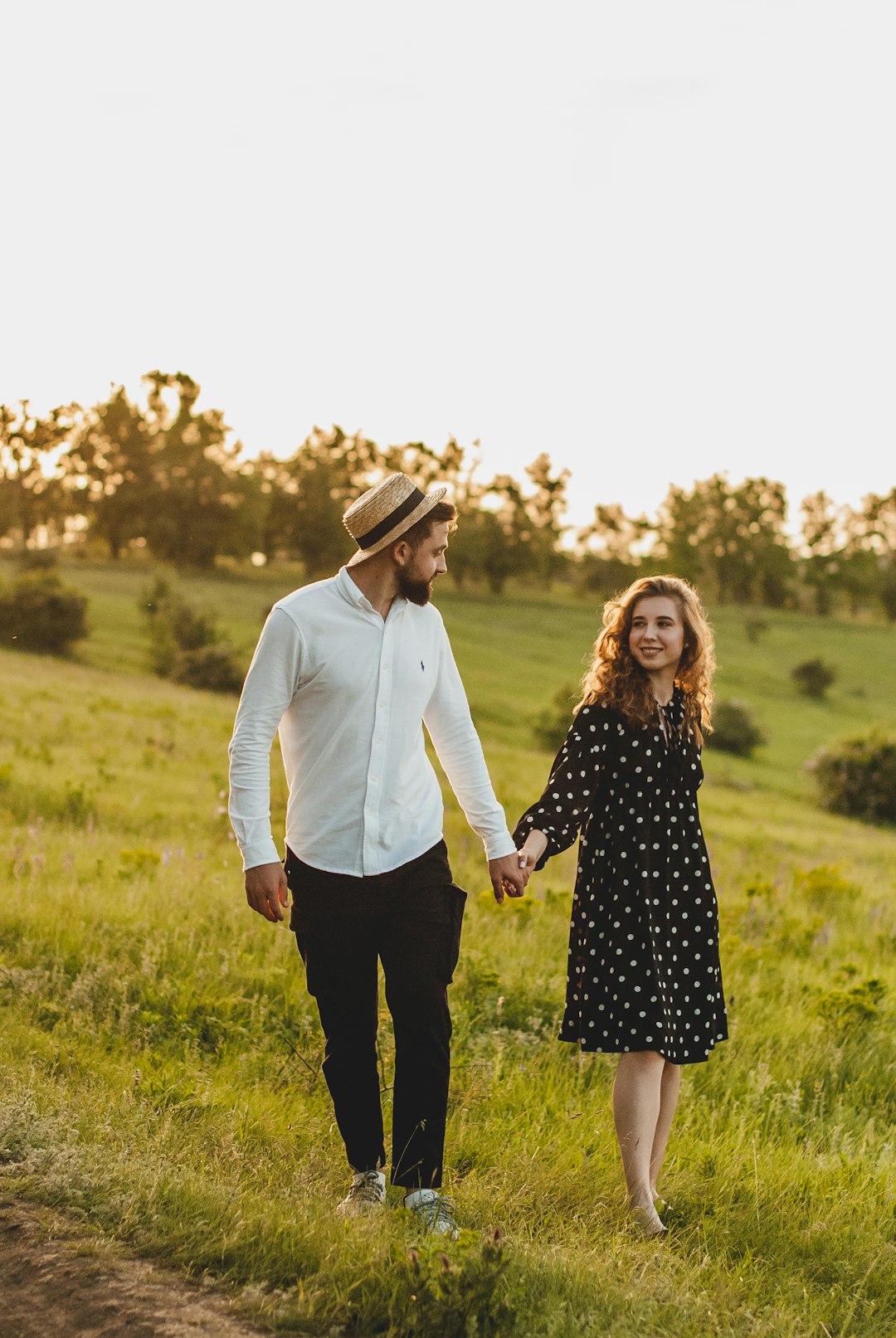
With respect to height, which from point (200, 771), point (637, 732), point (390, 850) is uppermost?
point (637, 732)

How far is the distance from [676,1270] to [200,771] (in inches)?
477

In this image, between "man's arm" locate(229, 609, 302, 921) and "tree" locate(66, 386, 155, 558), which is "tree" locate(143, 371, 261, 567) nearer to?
"tree" locate(66, 386, 155, 558)

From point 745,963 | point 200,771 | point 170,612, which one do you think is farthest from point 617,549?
point 745,963

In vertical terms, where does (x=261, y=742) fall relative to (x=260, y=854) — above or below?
above

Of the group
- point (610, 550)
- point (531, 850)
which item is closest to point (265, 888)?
point (531, 850)

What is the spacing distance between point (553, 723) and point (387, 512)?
32.4 m

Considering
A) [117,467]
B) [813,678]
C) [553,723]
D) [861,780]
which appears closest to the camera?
[861,780]

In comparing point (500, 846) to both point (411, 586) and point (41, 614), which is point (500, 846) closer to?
point (411, 586)

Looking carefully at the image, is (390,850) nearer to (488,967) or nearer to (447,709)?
(447,709)

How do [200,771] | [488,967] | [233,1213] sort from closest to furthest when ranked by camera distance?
[233,1213], [488,967], [200,771]

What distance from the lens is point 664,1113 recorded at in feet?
13.7

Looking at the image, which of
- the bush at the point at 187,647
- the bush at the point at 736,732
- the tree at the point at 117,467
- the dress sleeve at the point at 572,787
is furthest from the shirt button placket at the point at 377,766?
the tree at the point at 117,467

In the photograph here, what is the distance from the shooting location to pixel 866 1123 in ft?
17.3

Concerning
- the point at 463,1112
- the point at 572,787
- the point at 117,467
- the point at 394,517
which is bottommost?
the point at 463,1112
